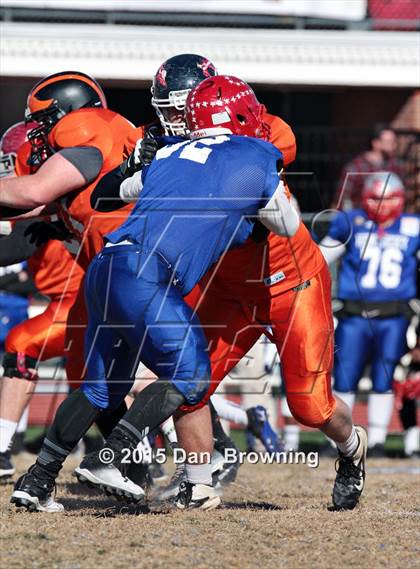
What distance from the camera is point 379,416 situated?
8.62 meters

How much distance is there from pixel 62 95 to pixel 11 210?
2.00 ft

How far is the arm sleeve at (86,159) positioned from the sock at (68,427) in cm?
97

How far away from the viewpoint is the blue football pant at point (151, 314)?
173 inches

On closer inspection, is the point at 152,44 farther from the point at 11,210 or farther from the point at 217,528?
the point at 217,528

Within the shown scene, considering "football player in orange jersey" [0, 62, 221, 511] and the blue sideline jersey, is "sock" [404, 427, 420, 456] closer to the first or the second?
"football player in orange jersey" [0, 62, 221, 511]

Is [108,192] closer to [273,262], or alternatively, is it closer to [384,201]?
[273,262]

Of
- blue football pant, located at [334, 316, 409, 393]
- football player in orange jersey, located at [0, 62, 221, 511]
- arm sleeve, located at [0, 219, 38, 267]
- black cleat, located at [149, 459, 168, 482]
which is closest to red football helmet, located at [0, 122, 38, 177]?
arm sleeve, located at [0, 219, 38, 267]

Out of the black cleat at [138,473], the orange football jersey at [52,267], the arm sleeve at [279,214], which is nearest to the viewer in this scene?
the arm sleeve at [279,214]

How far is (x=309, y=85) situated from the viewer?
40.4 feet

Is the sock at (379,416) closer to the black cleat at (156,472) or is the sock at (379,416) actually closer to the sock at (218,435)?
the black cleat at (156,472)

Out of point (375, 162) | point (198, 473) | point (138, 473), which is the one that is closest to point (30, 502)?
point (198, 473)

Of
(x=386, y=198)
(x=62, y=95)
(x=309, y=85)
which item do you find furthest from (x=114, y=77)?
(x=62, y=95)

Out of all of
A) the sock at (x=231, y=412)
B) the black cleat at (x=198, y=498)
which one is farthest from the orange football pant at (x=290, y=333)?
the sock at (x=231, y=412)

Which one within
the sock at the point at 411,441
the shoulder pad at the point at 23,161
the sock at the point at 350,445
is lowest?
the sock at the point at 411,441
